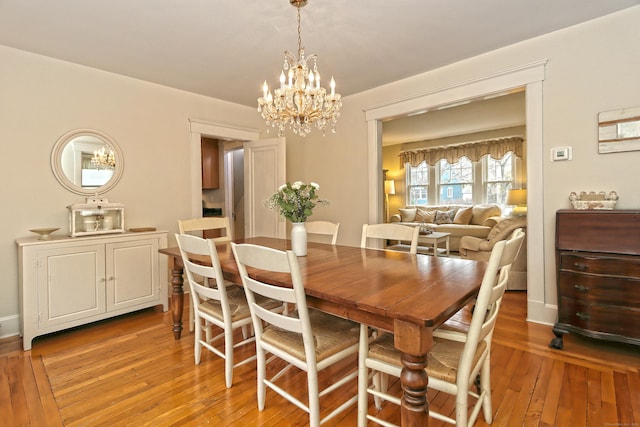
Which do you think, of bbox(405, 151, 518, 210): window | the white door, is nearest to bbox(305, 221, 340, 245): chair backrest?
the white door

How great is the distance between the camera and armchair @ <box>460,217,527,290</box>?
11.8 ft

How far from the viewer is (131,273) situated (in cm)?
300

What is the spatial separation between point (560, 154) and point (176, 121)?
388cm

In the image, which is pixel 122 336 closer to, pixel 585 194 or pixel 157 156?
pixel 157 156

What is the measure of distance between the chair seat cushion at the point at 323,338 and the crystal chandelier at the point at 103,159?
266cm

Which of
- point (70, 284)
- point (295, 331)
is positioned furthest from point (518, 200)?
point (70, 284)

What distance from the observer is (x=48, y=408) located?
175cm

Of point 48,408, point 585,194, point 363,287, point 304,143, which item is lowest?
point 48,408

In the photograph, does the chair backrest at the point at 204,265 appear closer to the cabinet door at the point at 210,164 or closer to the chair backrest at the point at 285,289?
the chair backrest at the point at 285,289

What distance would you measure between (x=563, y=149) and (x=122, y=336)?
4.00 metres

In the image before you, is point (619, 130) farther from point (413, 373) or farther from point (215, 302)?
point (215, 302)

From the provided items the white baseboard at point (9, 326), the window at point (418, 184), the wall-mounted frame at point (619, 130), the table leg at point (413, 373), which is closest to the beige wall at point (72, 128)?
the white baseboard at point (9, 326)

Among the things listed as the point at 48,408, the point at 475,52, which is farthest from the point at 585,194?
the point at 48,408

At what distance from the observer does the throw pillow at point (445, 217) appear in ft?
23.0
